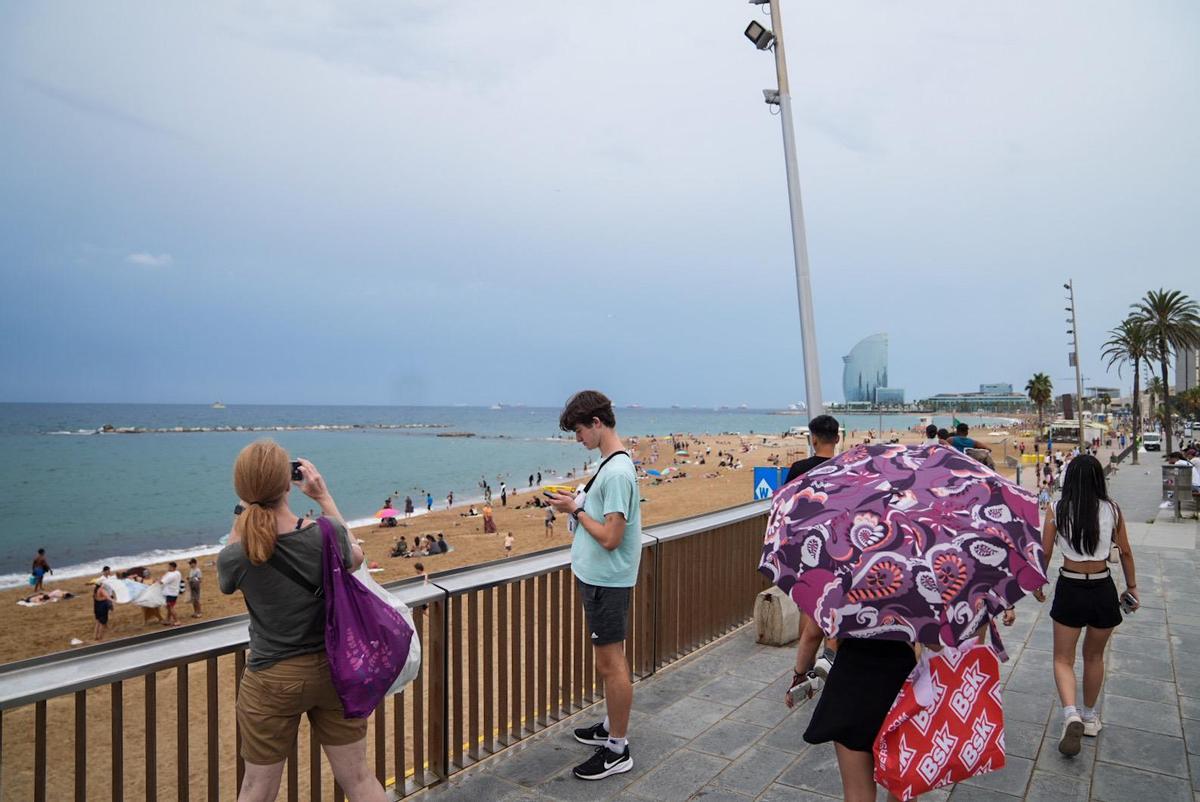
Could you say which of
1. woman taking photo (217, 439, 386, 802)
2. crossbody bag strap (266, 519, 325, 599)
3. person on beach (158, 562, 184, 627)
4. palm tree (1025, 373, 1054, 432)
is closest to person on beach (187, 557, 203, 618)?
Result: person on beach (158, 562, 184, 627)

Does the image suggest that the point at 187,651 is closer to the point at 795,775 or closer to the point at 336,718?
the point at 336,718

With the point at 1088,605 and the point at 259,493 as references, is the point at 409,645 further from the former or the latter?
the point at 1088,605

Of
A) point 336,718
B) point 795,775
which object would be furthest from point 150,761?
point 795,775

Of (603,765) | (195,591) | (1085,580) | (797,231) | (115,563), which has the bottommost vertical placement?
(115,563)

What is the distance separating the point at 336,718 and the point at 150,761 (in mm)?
591

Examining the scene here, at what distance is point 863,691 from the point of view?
2320mm

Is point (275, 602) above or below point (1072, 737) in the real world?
above

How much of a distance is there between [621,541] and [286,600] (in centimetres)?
164

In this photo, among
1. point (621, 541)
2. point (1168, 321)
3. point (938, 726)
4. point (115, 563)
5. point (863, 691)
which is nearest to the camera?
point (938, 726)

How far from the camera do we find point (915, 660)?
233 cm

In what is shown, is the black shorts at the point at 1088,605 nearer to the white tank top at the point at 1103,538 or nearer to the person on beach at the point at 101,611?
the white tank top at the point at 1103,538

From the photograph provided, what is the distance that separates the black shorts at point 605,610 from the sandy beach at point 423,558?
442 centimetres

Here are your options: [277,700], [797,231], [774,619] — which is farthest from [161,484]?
[277,700]

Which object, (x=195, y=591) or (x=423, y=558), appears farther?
(x=423, y=558)
